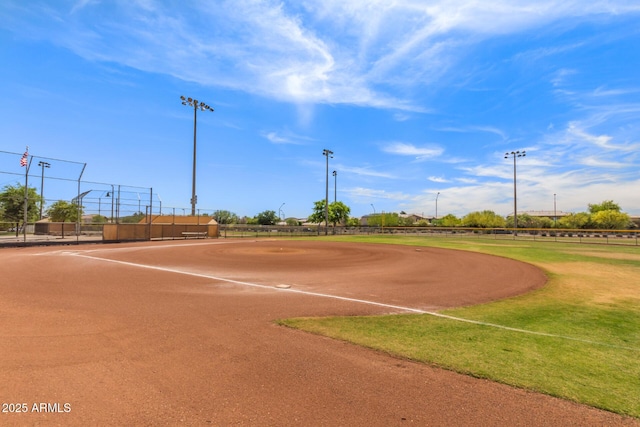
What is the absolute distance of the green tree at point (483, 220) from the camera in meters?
87.1

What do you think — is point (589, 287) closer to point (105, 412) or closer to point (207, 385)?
point (207, 385)

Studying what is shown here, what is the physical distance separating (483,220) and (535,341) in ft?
305

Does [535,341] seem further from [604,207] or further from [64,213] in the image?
[604,207]

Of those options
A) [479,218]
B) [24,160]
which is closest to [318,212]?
[479,218]

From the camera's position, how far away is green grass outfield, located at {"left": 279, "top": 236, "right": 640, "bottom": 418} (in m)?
3.92

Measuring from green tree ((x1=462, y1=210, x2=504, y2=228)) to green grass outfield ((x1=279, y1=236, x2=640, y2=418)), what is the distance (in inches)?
3403

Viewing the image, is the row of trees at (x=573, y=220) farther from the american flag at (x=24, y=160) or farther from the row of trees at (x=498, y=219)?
the american flag at (x=24, y=160)

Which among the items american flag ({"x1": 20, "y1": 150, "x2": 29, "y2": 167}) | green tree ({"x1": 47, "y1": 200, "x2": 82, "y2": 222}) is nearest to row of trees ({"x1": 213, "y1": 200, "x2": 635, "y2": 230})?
green tree ({"x1": 47, "y1": 200, "x2": 82, "y2": 222})

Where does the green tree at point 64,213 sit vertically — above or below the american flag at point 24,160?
below

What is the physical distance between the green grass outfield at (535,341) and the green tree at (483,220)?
8644cm

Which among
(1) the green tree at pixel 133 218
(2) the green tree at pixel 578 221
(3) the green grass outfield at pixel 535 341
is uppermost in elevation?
(2) the green tree at pixel 578 221

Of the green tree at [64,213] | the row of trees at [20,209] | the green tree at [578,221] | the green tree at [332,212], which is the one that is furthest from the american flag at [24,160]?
the green tree at [578,221]

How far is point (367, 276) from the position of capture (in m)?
12.6

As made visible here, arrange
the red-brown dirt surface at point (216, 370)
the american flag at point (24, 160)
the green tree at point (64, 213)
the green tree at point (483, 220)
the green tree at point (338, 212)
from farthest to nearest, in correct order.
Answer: the green tree at point (338, 212) → the green tree at point (483, 220) → the green tree at point (64, 213) → the american flag at point (24, 160) → the red-brown dirt surface at point (216, 370)
